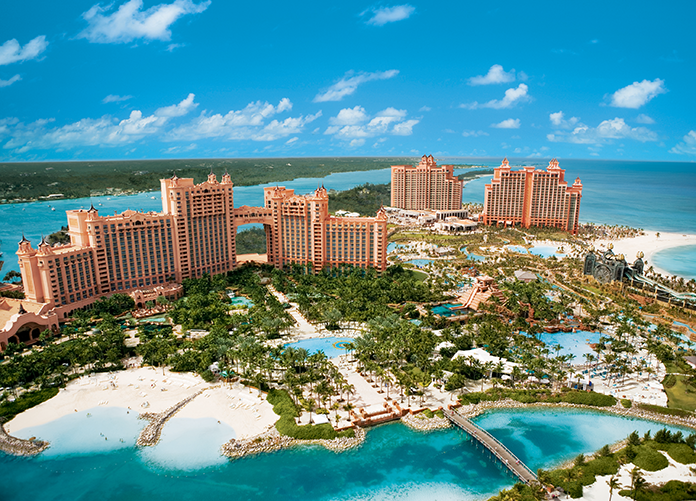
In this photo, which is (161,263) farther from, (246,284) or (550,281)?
(550,281)

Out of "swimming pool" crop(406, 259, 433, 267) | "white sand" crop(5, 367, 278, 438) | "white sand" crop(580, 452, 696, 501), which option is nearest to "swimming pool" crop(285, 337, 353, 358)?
"white sand" crop(5, 367, 278, 438)

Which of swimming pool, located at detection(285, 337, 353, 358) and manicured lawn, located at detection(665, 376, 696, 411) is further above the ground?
swimming pool, located at detection(285, 337, 353, 358)

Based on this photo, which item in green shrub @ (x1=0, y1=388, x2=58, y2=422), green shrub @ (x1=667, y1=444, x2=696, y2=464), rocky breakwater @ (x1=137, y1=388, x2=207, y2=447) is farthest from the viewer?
green shrub @ (x1=0, y1=388, x2=58, y2=422)

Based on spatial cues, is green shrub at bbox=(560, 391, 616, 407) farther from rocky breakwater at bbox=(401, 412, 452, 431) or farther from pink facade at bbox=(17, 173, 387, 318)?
pink facade at bbox=(17, 173, 387, 318)

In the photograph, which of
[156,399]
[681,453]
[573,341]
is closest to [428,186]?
[573,341]

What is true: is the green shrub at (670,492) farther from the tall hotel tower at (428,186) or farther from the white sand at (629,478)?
the tall hotel tower at (428,186)

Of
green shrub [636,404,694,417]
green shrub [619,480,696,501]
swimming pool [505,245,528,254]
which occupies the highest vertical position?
swimming pool [505,245,528,254]
